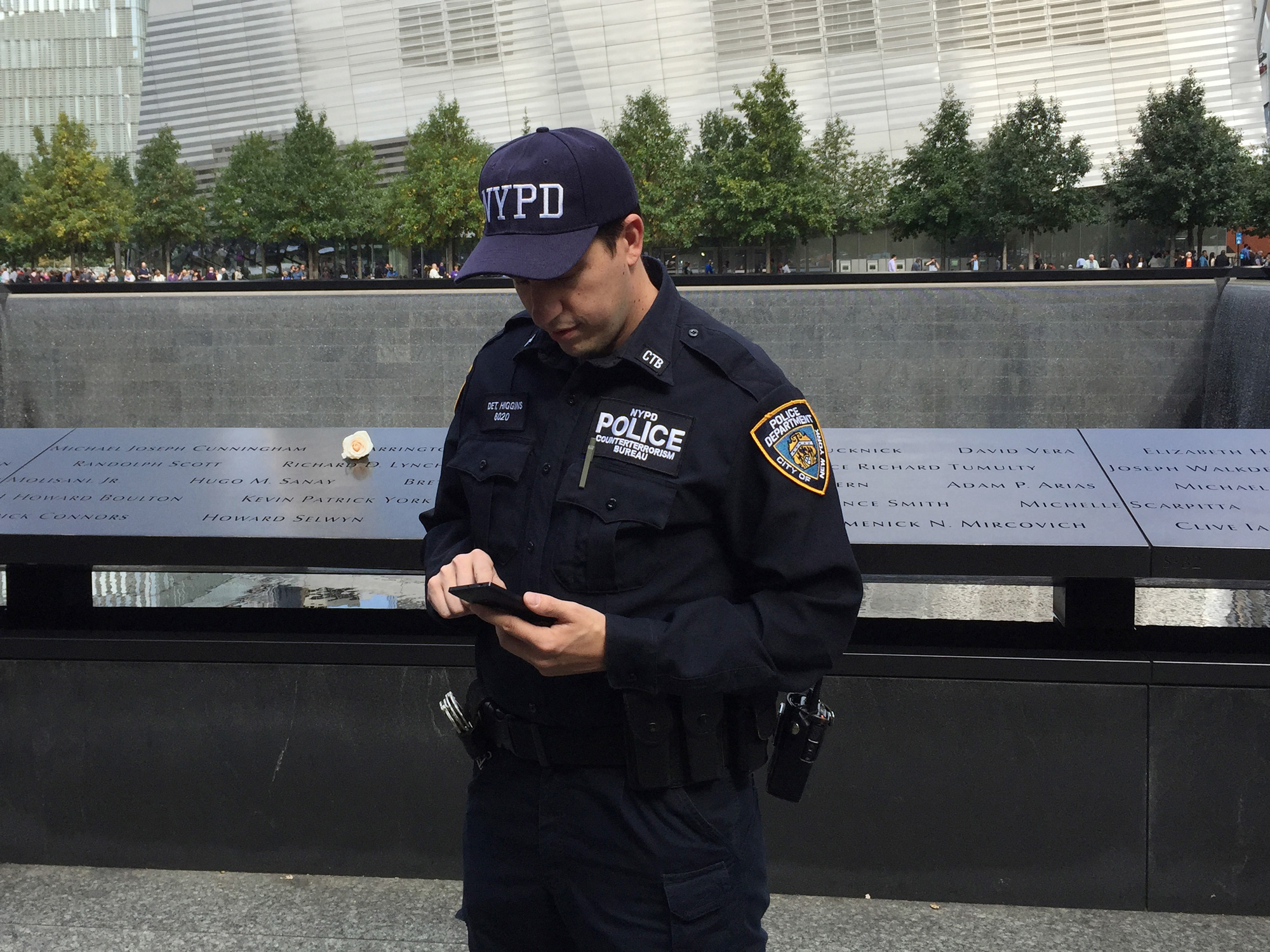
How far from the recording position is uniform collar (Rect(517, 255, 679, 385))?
186cm

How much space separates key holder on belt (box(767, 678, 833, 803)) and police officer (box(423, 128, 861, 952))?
0.41 ft

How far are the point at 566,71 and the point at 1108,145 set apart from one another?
25560 mm

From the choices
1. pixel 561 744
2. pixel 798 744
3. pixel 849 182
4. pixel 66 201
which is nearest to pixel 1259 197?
pixel 849 182

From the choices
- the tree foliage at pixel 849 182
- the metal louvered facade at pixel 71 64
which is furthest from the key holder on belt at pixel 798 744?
the metal louvered facade at pixel 71 64

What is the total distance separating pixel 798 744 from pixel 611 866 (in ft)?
1.37

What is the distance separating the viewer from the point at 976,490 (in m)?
3.63

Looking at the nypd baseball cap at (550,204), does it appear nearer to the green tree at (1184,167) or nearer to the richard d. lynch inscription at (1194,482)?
the richard d. lynch inscription at (1194,482)

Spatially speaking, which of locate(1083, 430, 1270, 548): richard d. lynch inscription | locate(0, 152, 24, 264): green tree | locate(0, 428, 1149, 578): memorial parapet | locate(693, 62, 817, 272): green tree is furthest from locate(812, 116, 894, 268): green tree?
locate(0, 428, 1149, 578): memorial parapet

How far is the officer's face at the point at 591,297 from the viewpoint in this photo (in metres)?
1.78

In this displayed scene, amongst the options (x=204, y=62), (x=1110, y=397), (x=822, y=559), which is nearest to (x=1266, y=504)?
(x=822, y=559)

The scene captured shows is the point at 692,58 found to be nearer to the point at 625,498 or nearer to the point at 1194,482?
the point at 1194,482

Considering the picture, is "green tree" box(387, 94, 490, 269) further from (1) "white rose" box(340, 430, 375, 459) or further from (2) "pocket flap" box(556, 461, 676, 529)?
(2) "pocket flap" box(556, 461, 676, 529)

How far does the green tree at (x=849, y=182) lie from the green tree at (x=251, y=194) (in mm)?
20496

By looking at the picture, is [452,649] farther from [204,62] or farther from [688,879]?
[204,62]
